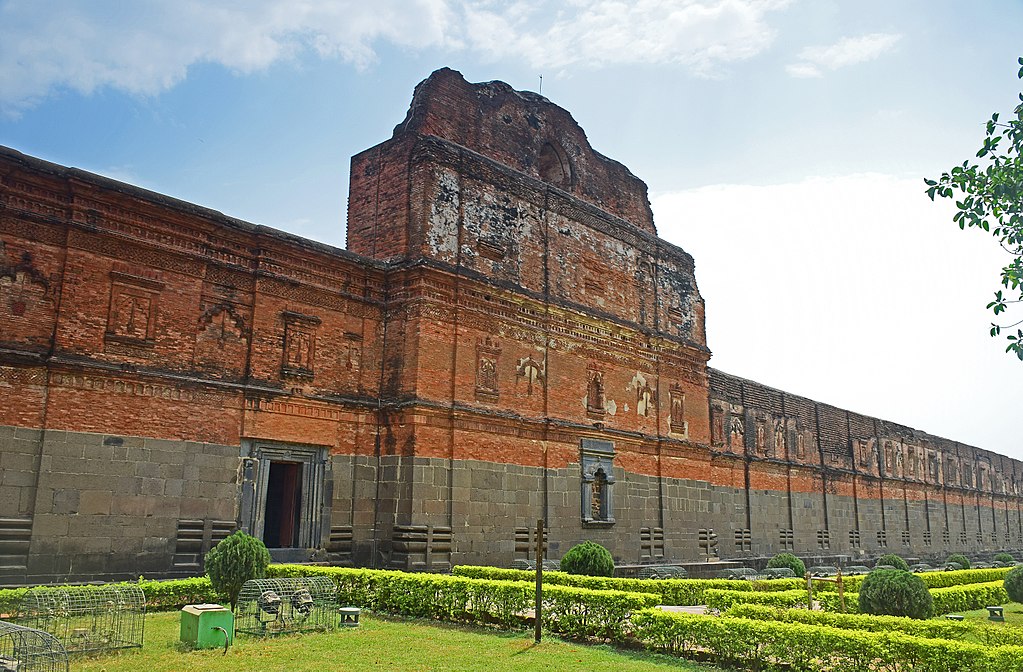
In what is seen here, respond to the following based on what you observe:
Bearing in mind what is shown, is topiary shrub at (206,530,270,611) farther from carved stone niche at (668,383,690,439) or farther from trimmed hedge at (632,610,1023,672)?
carved stone niche at (668,383,690,439)

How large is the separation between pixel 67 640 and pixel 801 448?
1051 inches

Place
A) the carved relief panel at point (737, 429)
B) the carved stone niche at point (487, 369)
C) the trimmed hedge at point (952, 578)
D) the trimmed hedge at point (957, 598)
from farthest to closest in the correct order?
the carved relief panel at point (737, 429)
the trimmed hedge at point (952, 578)
the carved stone niche at point (487, 369)
the trimmed hedge at point (957, 598)

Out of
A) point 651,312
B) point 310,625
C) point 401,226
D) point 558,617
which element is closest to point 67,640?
point 310,625

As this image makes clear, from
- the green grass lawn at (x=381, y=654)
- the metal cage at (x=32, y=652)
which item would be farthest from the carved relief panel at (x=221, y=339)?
the metal cage at (x=32, y=652)

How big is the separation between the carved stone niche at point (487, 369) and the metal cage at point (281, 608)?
242 inches

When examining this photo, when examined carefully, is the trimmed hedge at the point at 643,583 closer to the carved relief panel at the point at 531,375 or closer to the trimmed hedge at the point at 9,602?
the carved relief panel at the point at 531,375

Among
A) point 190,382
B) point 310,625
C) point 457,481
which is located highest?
point 190,382

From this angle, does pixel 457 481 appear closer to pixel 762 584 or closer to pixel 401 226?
pixel 401 226

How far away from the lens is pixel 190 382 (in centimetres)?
1422

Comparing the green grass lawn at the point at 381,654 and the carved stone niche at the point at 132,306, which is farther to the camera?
the carved stone niche at the point at 132,306

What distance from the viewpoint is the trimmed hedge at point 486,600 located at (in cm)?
1125

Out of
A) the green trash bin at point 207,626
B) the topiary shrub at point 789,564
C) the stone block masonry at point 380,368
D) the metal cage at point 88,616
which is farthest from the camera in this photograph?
the topiary shrub at point 789,564

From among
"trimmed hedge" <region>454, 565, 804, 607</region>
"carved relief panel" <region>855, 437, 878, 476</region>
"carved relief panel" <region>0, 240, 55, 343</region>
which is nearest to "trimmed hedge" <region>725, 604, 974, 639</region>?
"trimmed hedge" <region>454, 565, 804, 607</region>

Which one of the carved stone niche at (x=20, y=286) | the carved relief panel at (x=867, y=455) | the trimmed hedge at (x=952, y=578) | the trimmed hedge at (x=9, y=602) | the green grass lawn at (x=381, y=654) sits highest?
the carved stone niche at (x=20, y=286)
